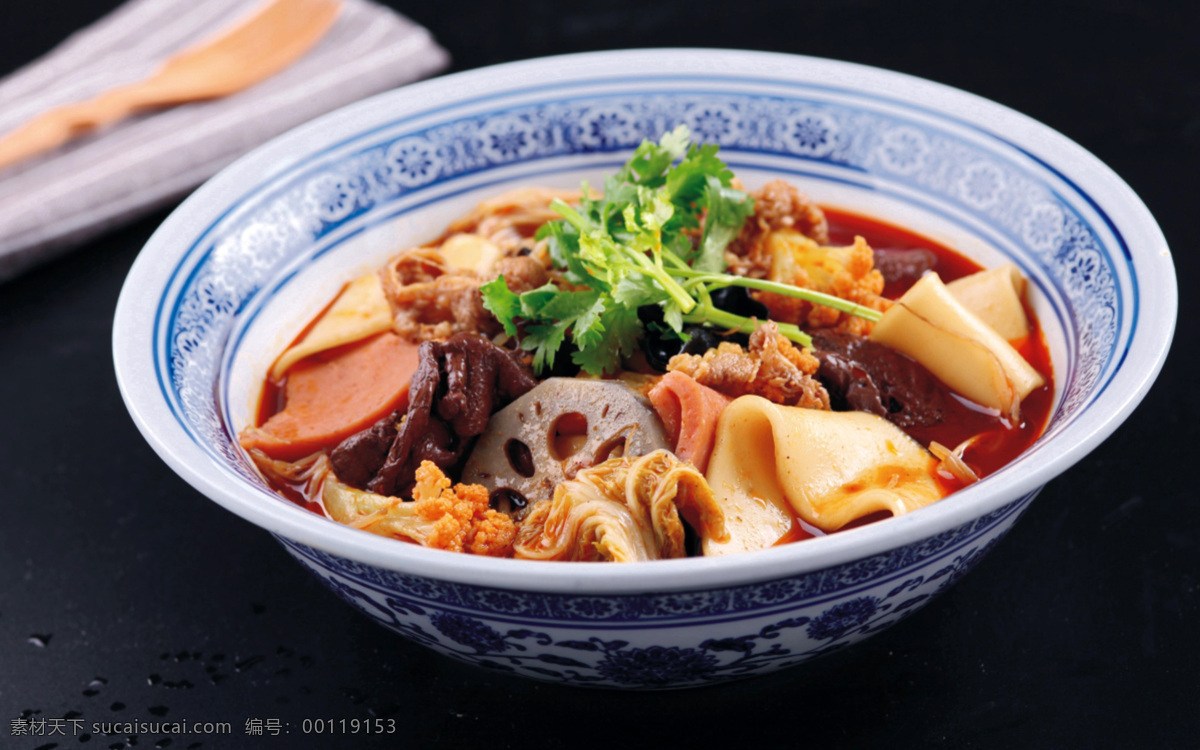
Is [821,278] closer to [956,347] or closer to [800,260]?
[800,260]

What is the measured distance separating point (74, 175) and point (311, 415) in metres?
2.18

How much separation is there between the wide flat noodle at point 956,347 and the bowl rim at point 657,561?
0.38 meters

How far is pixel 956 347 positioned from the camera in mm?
2668

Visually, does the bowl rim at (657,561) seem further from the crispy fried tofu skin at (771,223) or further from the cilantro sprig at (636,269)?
the cilantro sprig at (636,269)

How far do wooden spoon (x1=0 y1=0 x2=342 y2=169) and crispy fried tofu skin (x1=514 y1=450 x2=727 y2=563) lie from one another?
3.30 meters

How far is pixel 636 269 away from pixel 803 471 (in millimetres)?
656

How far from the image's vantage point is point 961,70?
4.99 meters

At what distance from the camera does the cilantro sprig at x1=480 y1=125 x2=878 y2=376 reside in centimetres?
258

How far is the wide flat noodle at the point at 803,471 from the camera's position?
7.39 ft

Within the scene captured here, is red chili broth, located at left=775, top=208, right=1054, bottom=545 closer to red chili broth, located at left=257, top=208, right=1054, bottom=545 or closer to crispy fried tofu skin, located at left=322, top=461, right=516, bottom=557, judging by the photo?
red chili broth, located at left=257, top=208, right=1054, bottom=545

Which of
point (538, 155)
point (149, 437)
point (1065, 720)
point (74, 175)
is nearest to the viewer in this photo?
point (149, 437)

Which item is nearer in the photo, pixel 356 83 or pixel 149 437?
pixel 149 437

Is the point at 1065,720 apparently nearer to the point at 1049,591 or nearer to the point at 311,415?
the point at 1049,591

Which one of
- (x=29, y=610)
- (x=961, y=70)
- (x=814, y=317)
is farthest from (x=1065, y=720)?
(x=961, y=70)
